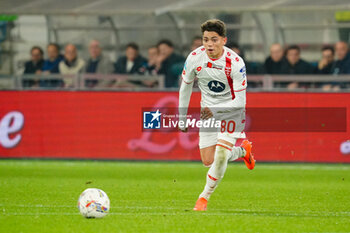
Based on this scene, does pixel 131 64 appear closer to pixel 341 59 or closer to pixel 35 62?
pixel 35 62

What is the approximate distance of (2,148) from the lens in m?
16.1

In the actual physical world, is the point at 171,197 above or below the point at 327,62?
below

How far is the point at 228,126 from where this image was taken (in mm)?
9266

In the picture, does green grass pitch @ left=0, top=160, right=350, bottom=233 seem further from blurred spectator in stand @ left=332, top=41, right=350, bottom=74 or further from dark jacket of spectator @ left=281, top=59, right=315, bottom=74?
blurred spectator in stand @ left=332, top=41, right=350, bottom=74

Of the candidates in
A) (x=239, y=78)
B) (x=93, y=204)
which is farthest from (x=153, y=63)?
(x=93, y=204)


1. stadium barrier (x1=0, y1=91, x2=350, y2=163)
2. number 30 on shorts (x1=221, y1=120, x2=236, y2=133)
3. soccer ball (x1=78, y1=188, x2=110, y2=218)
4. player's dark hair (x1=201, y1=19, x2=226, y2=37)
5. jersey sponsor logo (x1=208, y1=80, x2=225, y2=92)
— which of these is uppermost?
player's dark hair (x1=201, y1=19, x2=226, y2=37)

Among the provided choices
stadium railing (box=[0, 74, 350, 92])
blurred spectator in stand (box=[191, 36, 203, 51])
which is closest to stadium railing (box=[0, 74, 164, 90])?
stadium railing (box=[0, 74, 350, 92])

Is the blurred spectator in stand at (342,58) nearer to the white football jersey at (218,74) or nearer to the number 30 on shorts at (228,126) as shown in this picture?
the white football jersey at (218,74)

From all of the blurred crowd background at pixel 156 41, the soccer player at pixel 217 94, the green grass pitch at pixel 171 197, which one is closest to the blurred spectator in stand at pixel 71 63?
the blurred crowd background at pixel 156 41

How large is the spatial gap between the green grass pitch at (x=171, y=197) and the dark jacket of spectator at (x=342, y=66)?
2.15 meters

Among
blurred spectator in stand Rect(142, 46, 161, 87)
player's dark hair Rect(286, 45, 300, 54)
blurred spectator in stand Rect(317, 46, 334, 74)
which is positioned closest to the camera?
player's dark hair Rect(286, 45, 300, 54)

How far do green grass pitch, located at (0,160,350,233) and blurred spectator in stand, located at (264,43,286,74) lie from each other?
210 centimetres

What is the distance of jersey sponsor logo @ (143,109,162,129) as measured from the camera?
1580cm

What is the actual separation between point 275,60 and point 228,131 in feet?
25.4
